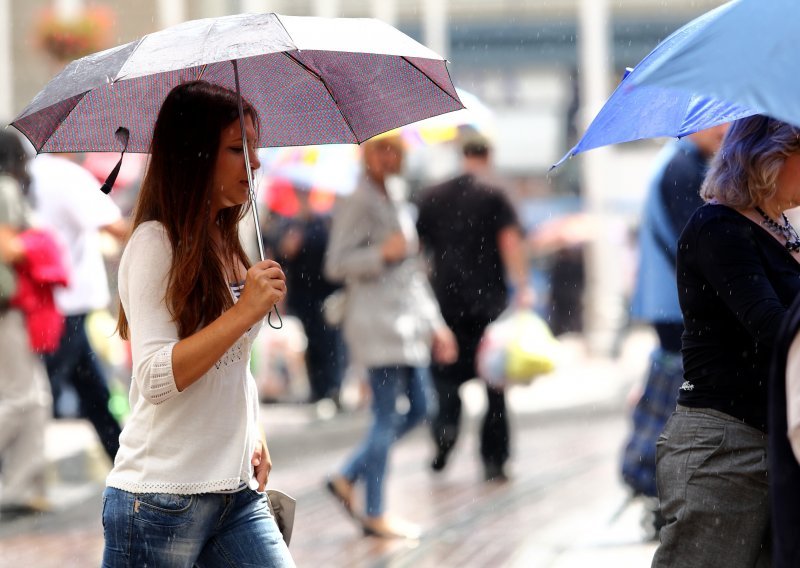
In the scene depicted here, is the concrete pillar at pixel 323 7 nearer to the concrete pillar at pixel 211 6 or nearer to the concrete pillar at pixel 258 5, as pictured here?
the concrete pillar at pixel 258 5

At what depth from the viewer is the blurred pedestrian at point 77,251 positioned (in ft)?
23.7

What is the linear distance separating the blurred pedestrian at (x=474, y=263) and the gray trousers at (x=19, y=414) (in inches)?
98.1

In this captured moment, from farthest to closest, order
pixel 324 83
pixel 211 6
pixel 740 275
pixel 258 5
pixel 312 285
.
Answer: pixel 258 5 → pixel 211 6 → pixel 312 285 → pixel 324 83 → pixel 740 275

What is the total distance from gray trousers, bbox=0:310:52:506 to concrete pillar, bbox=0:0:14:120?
1166 cm

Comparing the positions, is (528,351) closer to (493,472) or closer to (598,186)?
(493,472)

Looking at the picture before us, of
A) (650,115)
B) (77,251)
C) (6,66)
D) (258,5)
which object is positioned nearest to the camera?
(650,115)

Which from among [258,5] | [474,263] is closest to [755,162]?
[474,263]

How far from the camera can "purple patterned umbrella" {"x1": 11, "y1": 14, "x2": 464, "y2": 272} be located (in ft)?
11.0

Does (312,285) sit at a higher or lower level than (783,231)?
lower

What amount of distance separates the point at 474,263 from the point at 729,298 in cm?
517

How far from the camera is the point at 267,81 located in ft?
13.0

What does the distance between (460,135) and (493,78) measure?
610 inches

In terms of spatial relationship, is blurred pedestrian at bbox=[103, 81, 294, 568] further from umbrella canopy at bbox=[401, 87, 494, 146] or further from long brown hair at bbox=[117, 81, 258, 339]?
umbrella canopy at bbox=[401, 87, 494, 146]

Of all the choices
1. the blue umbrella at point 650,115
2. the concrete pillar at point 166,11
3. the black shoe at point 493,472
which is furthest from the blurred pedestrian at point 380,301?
the concrete pillar at point 166,11
